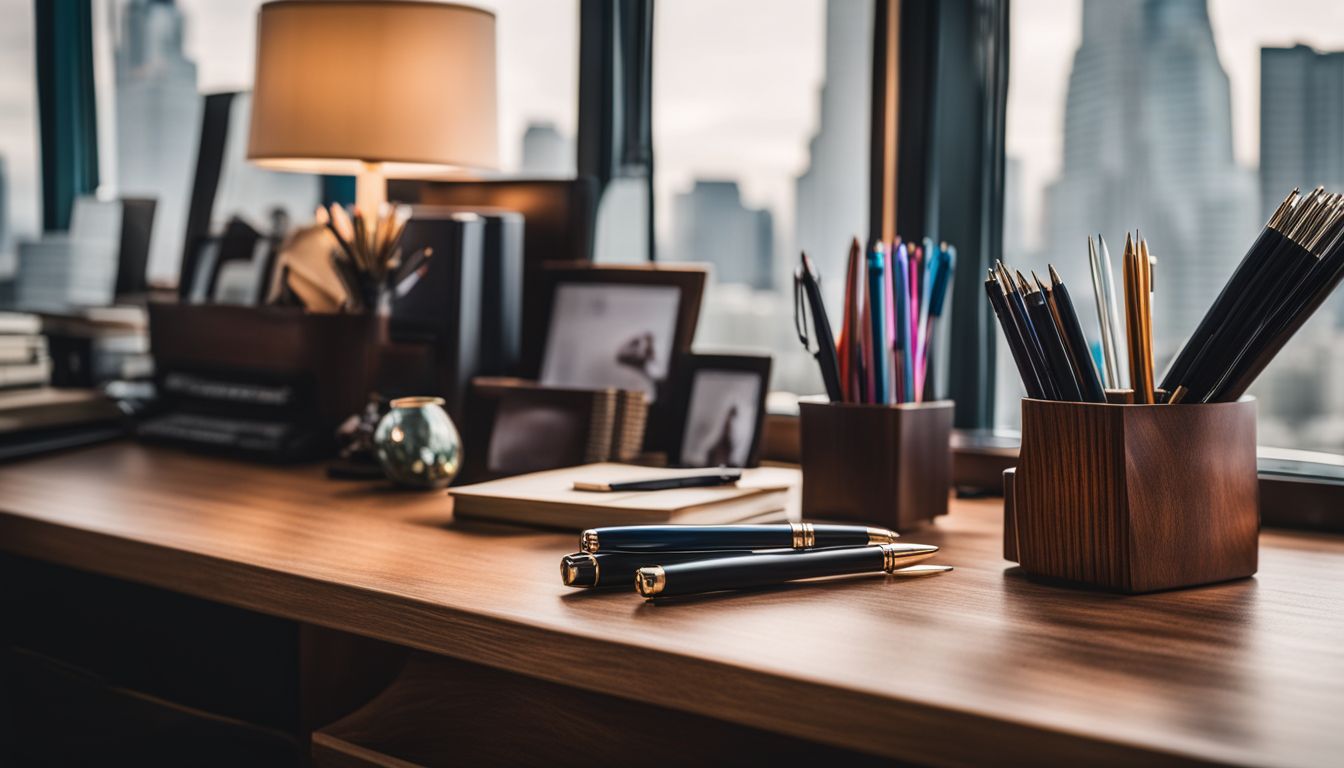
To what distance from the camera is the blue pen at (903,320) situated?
111 centimetres

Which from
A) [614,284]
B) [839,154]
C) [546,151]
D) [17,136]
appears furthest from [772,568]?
[17,136]

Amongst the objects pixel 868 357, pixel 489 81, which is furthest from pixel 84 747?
pixel 868 357

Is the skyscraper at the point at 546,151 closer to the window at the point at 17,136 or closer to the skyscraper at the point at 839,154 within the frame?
the skyscraper at the point at 839,154

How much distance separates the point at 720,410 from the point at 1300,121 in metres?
0.71

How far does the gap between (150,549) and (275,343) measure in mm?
572

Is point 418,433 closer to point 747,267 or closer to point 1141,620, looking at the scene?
point 747,267

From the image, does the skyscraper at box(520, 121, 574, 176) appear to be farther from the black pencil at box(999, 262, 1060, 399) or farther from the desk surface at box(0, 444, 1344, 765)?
the black pencil at box(999, 262, 1060, 399)

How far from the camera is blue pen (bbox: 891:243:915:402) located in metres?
1.11

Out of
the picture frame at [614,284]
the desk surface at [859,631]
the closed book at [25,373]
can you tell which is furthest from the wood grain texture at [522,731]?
the closed book at [25,373]

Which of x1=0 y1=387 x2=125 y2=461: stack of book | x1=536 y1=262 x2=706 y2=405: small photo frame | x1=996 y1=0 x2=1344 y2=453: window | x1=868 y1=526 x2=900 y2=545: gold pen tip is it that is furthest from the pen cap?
x1=0 y1=387 x2=125 y2=461: stack of book

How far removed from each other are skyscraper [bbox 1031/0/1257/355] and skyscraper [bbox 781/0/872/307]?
27 centimetres

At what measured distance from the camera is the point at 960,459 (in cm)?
134

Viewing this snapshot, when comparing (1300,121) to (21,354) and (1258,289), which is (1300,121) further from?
(21,354)

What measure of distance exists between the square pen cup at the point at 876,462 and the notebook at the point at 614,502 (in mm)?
46
